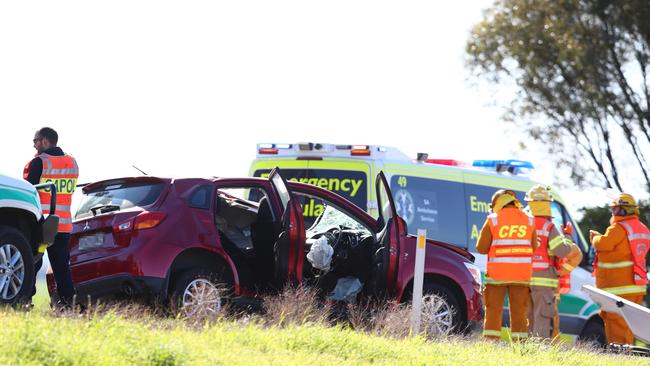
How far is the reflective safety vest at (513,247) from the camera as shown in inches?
484

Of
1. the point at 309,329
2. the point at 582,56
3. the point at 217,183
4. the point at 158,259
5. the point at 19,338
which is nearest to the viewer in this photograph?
the point at 19,338

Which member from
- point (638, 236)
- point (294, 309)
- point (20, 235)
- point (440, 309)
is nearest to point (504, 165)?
point (638, 236)

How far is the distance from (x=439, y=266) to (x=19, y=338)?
19.2 ft

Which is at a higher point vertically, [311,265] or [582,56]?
[582,56]

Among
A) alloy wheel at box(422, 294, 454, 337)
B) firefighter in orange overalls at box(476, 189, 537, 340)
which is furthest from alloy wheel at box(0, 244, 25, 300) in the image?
firefighter in orange overalls at box(476, 189, 537, 340)

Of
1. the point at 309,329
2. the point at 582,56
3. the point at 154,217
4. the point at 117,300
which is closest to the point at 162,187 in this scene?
the point at 154,217

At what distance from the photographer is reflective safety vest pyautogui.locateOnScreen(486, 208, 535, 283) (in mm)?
12289

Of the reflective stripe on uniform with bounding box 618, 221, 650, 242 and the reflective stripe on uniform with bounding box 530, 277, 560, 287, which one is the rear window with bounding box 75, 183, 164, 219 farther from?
the reflective stripe on uniform with bounding box 618, 221, 650, 242

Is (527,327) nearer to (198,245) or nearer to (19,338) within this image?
(198,245)

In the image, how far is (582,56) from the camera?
26688mm

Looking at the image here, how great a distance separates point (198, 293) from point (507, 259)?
3.19 m

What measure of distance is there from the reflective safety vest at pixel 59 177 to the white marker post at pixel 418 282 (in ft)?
10.4

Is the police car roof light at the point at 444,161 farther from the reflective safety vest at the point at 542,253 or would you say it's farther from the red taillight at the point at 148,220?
the red taillight at the point at 148,220

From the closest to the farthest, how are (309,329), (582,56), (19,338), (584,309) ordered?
(19,338), (309,329), (584,309), (582,56)
